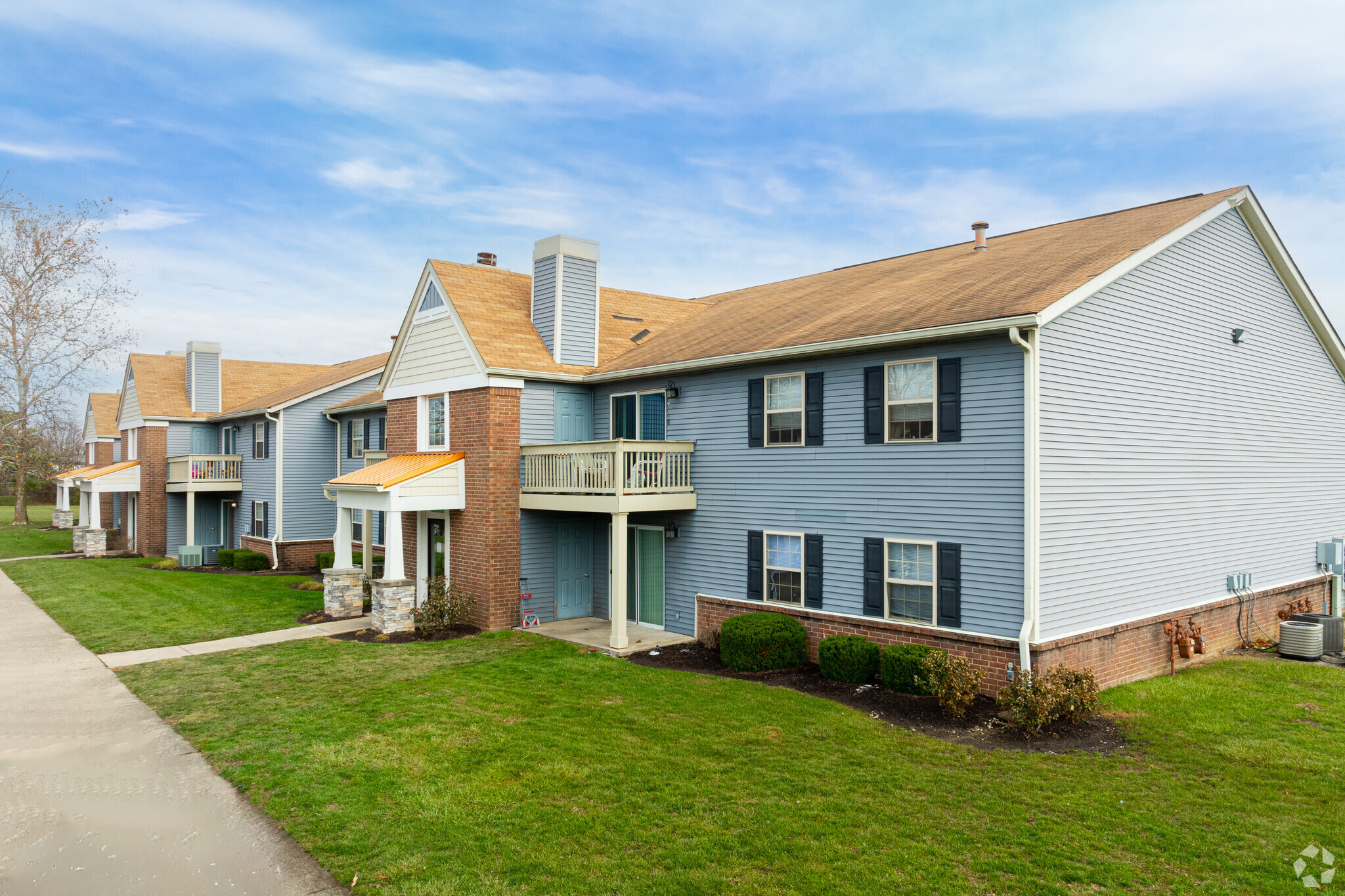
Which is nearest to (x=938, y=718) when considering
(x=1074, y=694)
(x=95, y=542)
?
(x=1074, y=694)

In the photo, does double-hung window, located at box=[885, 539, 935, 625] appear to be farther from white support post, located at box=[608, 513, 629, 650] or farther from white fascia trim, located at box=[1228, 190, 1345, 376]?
white fascia trim, located at box=[1228, 190, 1345, 376]

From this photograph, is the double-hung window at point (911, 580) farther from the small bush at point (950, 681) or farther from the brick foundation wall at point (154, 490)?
the brick foundation wall at point (154, 490)

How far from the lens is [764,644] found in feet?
45.3

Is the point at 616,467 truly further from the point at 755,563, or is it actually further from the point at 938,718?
the point at 938,718

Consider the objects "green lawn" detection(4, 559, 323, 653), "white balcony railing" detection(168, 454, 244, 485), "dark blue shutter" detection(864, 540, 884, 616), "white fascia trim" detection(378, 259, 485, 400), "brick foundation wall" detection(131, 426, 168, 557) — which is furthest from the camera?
"brick foundation wall" detection(131, 426, 168, 557)

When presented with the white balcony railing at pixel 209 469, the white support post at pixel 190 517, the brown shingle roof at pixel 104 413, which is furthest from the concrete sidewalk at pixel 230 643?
the brown shingle roof at pixel 104 413

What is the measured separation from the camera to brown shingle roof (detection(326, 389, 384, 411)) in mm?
26641

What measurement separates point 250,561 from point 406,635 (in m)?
14.9

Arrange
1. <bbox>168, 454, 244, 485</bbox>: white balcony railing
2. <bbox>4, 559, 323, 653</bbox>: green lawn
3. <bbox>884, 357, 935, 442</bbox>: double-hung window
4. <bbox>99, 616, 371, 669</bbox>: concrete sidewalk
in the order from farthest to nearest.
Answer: <bbox>168, 454, 244, 485</bbox>: white balcony railing → <bbox>4, 559, 323, 653</bbox>: green lawn → <bbox>99, 616, 371, 669</bbox>: concrete sidewalk → <bbox>884, 357, 935, 442</bbox>: double-hung window

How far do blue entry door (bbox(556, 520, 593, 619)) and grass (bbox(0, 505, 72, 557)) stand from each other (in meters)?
27.8

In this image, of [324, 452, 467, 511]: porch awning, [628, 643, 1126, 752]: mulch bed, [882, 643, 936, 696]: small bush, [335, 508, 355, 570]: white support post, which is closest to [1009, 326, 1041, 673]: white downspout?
[628, 643, 1126, 752]: mulch bed

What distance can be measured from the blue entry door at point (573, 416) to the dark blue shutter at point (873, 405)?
7.57 m

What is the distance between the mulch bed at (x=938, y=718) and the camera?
10.1 metres

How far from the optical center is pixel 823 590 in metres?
14.0
